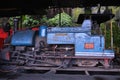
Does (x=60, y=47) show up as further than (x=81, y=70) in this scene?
Yes

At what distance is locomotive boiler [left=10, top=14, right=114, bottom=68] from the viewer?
390 inches

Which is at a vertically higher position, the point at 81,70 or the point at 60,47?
the point at 60,47

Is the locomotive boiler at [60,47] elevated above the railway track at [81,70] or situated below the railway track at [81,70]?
above

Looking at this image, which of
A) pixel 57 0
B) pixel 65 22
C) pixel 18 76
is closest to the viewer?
pixel 18 76

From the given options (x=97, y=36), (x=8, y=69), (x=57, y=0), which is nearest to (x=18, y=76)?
(x=8, y=69)

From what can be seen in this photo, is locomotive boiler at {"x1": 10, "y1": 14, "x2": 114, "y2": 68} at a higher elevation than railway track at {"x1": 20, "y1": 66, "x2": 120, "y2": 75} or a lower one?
higher

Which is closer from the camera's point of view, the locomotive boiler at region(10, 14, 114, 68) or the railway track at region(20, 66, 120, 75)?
the railway track at region(20, 66, 120, 75)

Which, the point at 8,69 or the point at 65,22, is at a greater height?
the point at 65,22

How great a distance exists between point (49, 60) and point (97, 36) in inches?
70.6

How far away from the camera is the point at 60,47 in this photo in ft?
33.9

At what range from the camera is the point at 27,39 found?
33.9ft

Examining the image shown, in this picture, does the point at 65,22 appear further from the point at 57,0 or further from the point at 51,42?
the point at 51,42

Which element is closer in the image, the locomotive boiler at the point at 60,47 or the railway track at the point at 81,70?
the railway track at the point at 81,70

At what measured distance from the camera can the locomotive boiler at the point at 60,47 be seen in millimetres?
9914
